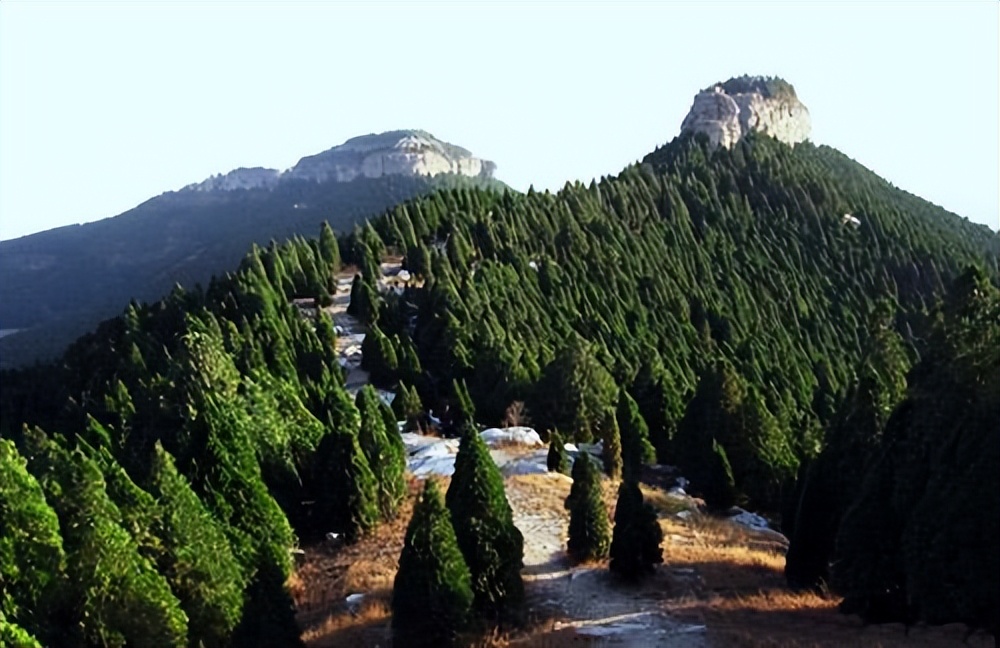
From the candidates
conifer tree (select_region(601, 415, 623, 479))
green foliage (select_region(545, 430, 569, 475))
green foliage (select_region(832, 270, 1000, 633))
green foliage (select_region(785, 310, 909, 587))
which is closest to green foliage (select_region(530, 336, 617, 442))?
conifer tree (select_region(601, 415, 623, 479))

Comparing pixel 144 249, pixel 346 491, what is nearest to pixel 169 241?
pixel 144 249

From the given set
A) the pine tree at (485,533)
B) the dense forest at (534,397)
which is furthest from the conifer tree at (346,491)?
the pine tree at (485,533)

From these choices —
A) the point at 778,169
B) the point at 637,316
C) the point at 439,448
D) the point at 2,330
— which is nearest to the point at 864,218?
the point at 778,169

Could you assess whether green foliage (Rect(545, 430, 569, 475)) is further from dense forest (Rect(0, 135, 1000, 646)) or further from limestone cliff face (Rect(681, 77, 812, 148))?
limestone cliff face (Rect(681, 77, 812, 148))

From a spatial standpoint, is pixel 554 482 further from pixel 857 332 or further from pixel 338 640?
pixel 857 332

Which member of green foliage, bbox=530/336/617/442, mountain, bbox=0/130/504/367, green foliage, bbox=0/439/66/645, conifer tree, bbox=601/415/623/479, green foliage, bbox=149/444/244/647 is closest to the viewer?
green foliage, bbox=0/439/66/645

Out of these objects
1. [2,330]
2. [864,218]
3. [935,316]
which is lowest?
[2,330]
